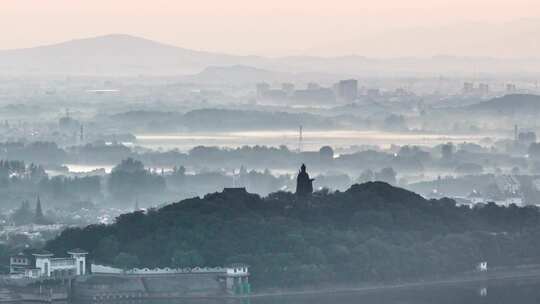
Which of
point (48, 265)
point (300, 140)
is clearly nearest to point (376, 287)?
point (48, 265)

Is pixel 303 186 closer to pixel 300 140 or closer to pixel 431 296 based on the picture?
pixel 431 296

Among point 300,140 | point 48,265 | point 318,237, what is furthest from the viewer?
point 300,140

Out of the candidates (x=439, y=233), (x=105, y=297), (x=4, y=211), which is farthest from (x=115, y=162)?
(x=105, y=297)

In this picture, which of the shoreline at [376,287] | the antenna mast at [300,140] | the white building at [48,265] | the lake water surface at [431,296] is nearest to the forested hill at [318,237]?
the shoreline at [376,287]

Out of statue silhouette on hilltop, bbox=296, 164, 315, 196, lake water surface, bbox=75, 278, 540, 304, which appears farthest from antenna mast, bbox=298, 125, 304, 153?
lake water surface, bbox=75, 278, 540, 304

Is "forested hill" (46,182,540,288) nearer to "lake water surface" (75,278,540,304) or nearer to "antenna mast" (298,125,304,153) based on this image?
"lake water surface" (75,278,540,304)

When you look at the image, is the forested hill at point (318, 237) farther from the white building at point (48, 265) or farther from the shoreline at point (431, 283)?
the white building at point (48, 265)

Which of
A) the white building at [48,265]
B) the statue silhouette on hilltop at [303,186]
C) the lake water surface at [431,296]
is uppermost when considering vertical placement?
the statue silhouette on hilltop at [303,186]
